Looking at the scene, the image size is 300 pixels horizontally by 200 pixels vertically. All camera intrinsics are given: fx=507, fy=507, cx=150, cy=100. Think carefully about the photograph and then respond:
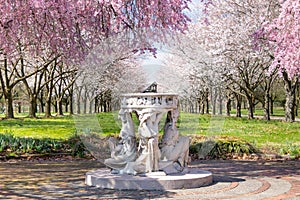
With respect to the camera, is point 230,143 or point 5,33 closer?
point 5,33

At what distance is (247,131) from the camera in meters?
21.3

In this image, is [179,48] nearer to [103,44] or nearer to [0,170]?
[103,44]

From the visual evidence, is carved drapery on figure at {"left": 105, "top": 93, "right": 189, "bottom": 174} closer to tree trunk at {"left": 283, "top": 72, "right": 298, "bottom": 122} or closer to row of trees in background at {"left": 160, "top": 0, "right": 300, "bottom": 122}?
row of trees in background at {"left": 160, "top": 0, "right": 300, "bottom": 122}

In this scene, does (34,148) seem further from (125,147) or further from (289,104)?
(289,104)

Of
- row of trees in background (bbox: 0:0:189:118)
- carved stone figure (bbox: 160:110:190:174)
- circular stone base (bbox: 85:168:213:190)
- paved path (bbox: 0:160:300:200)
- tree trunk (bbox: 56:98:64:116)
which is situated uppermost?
row of trees in background (bbox: 0:0:189:118)

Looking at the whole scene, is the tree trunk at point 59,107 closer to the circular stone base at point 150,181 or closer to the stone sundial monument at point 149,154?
the stone sundial monument at point 149,154

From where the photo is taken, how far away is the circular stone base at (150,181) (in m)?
8.33

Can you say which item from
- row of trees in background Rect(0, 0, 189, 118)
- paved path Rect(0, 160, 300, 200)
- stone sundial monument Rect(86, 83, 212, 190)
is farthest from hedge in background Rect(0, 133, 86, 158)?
stone sundial monument Rect(86, 83, 212, 190)

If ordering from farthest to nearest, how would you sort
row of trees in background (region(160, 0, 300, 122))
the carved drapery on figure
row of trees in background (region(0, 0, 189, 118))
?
row of trees in background (region(160, 0, 300, 122)) → row of trees in background (region(0, 0, 189, 118)) → the carved drapery on figure

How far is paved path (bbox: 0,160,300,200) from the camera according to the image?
7773mm

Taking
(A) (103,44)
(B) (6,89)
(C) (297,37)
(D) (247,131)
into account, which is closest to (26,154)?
(A) (103,44)

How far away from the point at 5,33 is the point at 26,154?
11.7 feet

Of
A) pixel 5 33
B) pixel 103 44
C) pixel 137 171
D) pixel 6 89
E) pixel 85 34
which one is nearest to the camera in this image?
pixel 137 171

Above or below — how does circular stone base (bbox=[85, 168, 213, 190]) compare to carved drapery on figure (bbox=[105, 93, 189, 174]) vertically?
below
